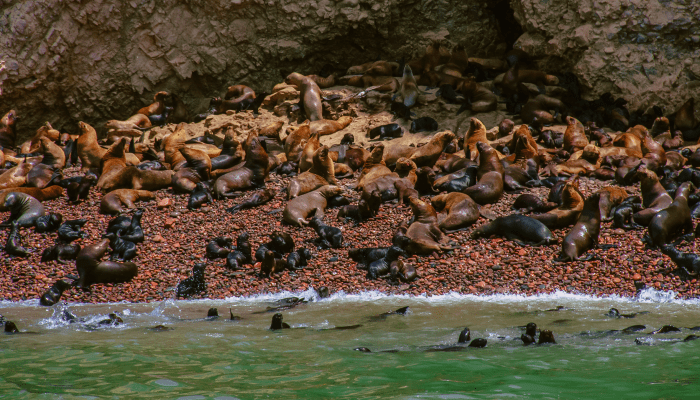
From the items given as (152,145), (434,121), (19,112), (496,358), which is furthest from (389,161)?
(19,112)

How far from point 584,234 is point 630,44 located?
749cm

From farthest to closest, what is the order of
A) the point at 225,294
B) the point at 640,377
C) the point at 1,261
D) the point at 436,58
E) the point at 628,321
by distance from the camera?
the point at 436,58 < the point at 1,261 < the point at 225,294 < the point at 628,321 < the point at 640,377

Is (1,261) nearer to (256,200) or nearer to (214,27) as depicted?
(256,200)

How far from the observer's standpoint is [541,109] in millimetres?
13086

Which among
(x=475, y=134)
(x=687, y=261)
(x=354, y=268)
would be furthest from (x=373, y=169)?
(x=687, y=261)

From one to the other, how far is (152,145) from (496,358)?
451 inches

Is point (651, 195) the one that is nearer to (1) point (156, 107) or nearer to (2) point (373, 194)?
(2) point (373, 194)

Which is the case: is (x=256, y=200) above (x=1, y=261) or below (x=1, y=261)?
above

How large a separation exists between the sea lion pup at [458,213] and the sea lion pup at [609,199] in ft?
5.47

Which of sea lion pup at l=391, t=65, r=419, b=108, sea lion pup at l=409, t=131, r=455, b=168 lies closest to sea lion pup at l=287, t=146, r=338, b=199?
sea lion pup at l=409, t=131, r=455, b=168

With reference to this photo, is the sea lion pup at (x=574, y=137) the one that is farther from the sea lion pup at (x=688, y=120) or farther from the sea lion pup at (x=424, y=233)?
the sea lion pup at (x=424, y=233)

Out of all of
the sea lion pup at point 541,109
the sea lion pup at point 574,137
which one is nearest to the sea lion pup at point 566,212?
the sea lion pup at point 574,137

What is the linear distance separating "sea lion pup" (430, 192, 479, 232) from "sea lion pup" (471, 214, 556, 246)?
1.05 feet

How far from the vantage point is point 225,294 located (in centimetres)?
715
